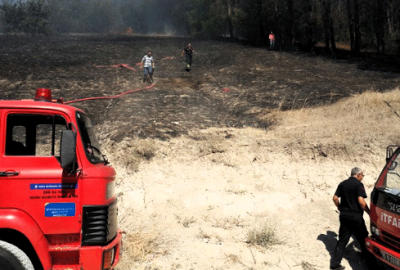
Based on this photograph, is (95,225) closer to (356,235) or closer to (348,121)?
(356,235)

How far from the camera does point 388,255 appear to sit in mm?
5957

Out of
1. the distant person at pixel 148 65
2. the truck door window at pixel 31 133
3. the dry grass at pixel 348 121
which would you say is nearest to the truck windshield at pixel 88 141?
the truck door window at pixel 31 133

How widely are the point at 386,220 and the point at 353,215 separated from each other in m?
0.59

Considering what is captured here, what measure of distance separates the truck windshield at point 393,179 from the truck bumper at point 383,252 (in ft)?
3.11

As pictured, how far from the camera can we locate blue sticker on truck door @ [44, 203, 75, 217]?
478 cm

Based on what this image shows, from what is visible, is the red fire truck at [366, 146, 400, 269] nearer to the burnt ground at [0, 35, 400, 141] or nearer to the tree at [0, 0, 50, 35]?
the burnt ground at [0, 35, 400, 141]

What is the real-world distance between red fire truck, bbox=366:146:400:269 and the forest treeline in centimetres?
2665

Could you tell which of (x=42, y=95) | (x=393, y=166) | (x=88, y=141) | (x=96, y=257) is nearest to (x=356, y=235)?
(x=393, y=166)

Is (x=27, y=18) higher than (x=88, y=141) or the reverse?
higher

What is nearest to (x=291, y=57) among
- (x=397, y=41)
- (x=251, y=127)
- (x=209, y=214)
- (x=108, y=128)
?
(x=397, y=41)

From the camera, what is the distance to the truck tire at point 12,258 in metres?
4.46

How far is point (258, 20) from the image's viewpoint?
133 ft

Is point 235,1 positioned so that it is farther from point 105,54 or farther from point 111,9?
point 111,9

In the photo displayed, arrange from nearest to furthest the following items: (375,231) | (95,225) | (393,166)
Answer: (95,225)
(375,231)
(393,166)
